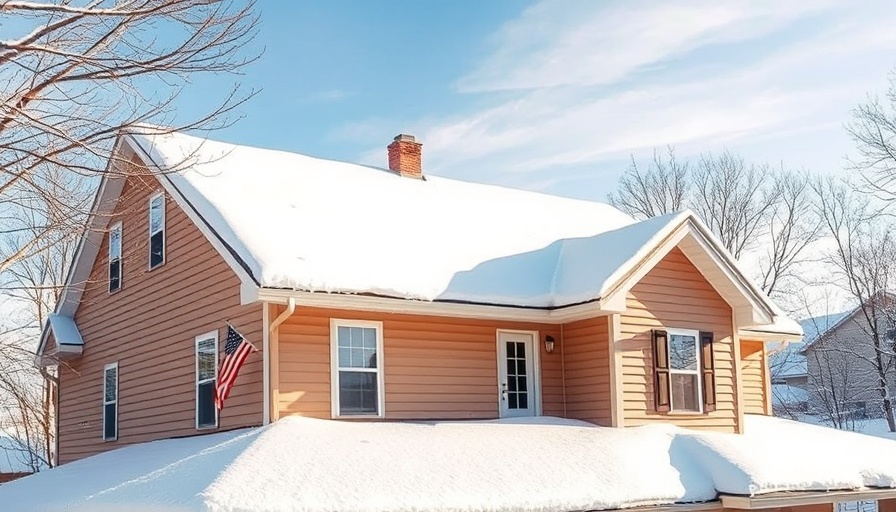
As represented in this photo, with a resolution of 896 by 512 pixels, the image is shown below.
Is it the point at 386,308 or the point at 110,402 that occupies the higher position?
the point at 386,308

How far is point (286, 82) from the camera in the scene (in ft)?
39.1

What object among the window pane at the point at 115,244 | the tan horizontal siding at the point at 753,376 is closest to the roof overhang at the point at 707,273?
the tan horizontal siding at the point at 753,376

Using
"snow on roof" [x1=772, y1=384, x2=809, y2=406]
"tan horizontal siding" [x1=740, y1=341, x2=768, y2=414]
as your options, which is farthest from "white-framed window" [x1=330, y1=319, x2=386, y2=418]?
"snow on roof" [x1=772, y1=384, x2=809, y2=406]

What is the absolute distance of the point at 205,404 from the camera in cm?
1489

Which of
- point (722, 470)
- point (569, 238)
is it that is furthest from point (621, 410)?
point (569, 238)

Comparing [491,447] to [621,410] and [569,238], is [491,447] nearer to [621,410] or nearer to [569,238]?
[621,410]

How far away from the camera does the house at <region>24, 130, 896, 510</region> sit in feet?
44.3

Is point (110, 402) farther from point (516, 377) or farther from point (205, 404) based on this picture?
point (516, 377)

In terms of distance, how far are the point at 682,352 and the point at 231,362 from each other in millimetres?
7561

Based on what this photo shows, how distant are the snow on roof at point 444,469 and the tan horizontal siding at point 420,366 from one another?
1.91ft

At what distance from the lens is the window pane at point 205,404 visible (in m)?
14.7

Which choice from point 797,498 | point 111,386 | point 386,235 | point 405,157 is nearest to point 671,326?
point 797,498

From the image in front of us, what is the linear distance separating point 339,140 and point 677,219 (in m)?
7.27

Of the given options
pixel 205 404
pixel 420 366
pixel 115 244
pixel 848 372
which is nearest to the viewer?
pixel 420 366
